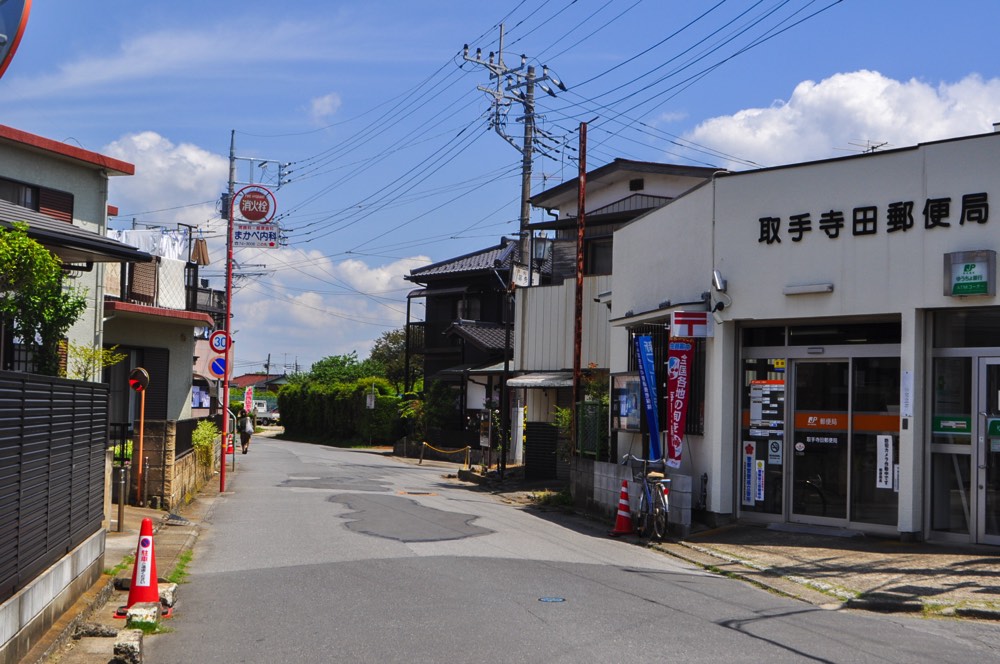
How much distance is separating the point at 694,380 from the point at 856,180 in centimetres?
449

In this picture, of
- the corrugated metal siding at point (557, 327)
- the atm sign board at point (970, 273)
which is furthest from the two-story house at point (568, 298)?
the atm sign board at point (970, 273)

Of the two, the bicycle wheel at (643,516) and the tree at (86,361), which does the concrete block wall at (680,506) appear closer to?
the bicycle wheel at (643,516)

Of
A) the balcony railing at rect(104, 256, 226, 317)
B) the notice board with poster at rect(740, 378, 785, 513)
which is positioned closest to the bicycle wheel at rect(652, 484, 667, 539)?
the notice board with poster at rect(740, 378, 785, 513)

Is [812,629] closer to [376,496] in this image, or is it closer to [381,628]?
[381,628]

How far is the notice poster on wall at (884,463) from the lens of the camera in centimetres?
1451

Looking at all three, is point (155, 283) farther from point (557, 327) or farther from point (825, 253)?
point (825, 253)

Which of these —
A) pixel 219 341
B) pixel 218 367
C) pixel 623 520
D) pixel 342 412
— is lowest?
pixel 342 412

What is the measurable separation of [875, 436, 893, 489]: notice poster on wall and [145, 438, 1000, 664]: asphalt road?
11.9 ft

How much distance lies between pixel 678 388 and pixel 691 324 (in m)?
1.15

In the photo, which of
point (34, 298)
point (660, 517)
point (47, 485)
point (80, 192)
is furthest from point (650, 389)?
point (80, 192)

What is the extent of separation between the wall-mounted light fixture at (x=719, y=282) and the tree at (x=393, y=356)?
51.3 m

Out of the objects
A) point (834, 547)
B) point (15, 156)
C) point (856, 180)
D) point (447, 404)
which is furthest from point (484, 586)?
point (447, 404)

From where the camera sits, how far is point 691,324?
16.4m

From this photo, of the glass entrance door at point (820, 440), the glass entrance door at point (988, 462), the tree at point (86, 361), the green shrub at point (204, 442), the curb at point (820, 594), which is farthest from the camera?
the green shrub at point (204, 442)
